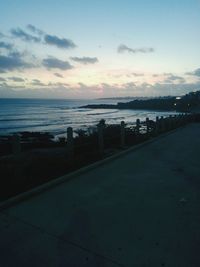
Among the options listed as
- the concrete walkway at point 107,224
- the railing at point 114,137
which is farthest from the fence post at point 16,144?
the concrete walkway at point 107,224

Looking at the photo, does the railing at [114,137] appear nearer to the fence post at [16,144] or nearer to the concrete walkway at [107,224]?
the fence post at [16,144]

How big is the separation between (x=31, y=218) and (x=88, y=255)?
1.37 metres

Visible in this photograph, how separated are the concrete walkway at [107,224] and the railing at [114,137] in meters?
1.72

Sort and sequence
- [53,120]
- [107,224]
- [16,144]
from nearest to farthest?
[107,224] → [16,144] → [53,120]

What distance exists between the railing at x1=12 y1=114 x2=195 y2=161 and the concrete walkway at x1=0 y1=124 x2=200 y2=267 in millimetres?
1722

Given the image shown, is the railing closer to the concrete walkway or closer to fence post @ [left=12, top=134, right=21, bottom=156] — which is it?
fence post @ [left=12, top=134, right=21, bottom=156]

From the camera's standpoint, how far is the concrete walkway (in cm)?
328

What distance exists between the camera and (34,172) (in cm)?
682

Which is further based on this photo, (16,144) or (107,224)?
(16,144)

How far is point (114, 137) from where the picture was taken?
11.6 m

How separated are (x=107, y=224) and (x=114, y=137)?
7649mm

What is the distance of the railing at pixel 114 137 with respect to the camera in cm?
834

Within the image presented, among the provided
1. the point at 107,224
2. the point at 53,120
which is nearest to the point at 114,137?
the point at 107,224

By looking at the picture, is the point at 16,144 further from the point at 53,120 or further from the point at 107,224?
the point at 53,120
